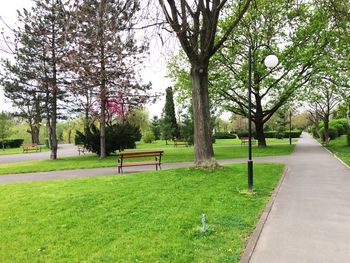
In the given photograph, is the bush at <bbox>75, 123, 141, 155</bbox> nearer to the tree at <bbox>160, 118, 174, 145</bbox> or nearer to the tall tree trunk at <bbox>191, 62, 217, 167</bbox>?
the tall tree trunk at <bbox>191, 62, 217, 167</bbox>

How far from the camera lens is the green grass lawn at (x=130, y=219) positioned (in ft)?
14.6

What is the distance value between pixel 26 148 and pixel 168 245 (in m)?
36.3

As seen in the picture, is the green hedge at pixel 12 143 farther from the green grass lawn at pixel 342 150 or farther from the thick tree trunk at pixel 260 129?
the green grass lawn at pixel 342 150

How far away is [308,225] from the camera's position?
579cm

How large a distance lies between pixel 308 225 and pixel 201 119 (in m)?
6.92

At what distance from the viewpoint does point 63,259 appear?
168 inches

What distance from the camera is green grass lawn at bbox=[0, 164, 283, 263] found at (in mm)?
4465

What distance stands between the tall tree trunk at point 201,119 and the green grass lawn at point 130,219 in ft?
6.53

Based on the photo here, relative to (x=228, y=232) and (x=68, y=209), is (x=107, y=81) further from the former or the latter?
(x=228, y=232)

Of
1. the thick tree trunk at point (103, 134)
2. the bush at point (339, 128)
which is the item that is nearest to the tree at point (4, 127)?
the thick tree trunk at point (103, 134)

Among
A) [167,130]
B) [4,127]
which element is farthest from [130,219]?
[4,127]

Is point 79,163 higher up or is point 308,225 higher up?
point 79,163

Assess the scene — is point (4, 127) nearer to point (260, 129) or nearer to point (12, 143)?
point (12, 143)

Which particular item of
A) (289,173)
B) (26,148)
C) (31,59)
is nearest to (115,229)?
(289,173)
